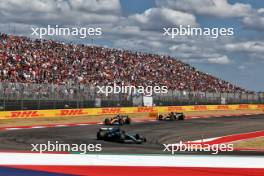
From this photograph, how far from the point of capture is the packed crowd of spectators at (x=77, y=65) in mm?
30891

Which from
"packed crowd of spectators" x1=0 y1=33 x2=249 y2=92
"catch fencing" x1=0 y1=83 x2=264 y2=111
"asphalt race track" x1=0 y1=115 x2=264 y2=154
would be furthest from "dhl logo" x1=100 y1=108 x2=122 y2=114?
"packed crowd of spectators" x1=0 y1=33 x2=249 y2=92

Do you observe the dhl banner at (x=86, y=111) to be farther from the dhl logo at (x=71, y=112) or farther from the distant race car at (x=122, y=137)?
the distant race car at (x=122, y=137)

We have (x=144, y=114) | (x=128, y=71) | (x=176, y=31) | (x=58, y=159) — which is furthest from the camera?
(x=144, y=114)

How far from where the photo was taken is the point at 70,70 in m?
32.7

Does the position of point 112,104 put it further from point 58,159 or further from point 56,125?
point 58,159

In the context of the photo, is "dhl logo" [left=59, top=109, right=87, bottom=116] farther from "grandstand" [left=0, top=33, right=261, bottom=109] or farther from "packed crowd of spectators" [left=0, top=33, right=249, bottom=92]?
"packed crowd of spectators" [left=0, top=33, right=249, bottom=92]

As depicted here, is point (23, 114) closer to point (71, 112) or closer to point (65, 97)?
point (65, 97)

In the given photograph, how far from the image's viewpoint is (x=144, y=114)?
41.5 m

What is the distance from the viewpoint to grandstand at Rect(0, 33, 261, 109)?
101 ft

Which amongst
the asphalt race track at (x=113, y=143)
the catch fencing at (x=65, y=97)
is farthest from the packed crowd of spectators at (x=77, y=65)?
the asphalt race track at (x=113, y=143)

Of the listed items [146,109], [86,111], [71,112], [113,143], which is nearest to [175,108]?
[146,109]

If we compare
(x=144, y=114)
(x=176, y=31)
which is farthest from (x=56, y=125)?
(x=176, y=31)

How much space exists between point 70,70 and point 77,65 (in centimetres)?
60

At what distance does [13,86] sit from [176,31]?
15734mm
